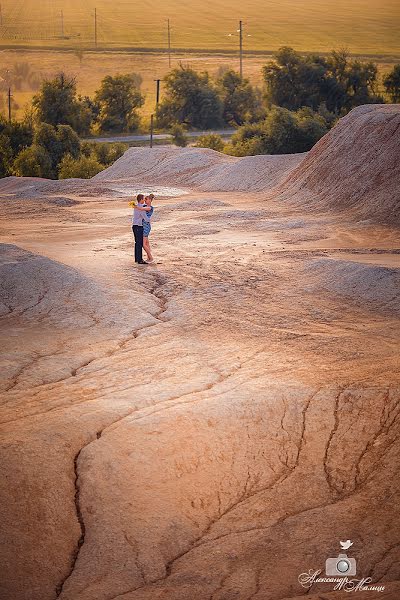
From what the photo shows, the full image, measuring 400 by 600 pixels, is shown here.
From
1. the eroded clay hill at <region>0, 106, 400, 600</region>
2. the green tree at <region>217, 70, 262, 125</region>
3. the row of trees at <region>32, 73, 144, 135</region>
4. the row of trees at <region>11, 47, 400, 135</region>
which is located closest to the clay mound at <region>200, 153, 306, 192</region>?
the eroded clay hill at <region>0, 106, 400, 600</region>

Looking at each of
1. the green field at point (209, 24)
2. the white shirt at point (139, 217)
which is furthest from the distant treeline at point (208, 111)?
the green field at point (209, 24)

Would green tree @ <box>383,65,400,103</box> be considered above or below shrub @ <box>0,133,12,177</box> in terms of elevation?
above

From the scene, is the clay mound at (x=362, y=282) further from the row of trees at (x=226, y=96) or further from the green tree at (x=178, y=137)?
the green tree at (x=178, y=137)

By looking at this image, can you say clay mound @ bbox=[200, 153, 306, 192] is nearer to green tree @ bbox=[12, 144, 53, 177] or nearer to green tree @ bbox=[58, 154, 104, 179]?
green tree @ bbox=[58, 154, 104, 179]

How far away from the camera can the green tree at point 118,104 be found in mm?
66938

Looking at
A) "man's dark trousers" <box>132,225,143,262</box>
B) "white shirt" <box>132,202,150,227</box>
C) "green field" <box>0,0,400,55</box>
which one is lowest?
"man's dark trousers" <box>132,225,143,262</box>

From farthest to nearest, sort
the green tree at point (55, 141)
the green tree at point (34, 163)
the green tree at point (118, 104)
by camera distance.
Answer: the green tree at point (118, 104) → the green tree at point (55, 141) → the green tree at point (34, 163)

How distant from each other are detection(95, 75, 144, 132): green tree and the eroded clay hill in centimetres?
4912

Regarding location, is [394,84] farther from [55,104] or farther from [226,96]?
[55,104]

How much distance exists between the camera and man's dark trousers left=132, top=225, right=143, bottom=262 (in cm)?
1725

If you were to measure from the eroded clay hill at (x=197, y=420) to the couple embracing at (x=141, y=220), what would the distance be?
50 centimetres

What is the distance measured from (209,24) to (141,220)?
11332cm

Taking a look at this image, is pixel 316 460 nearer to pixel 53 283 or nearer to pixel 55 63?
pixel 53 283

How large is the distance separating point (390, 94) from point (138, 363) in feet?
180
